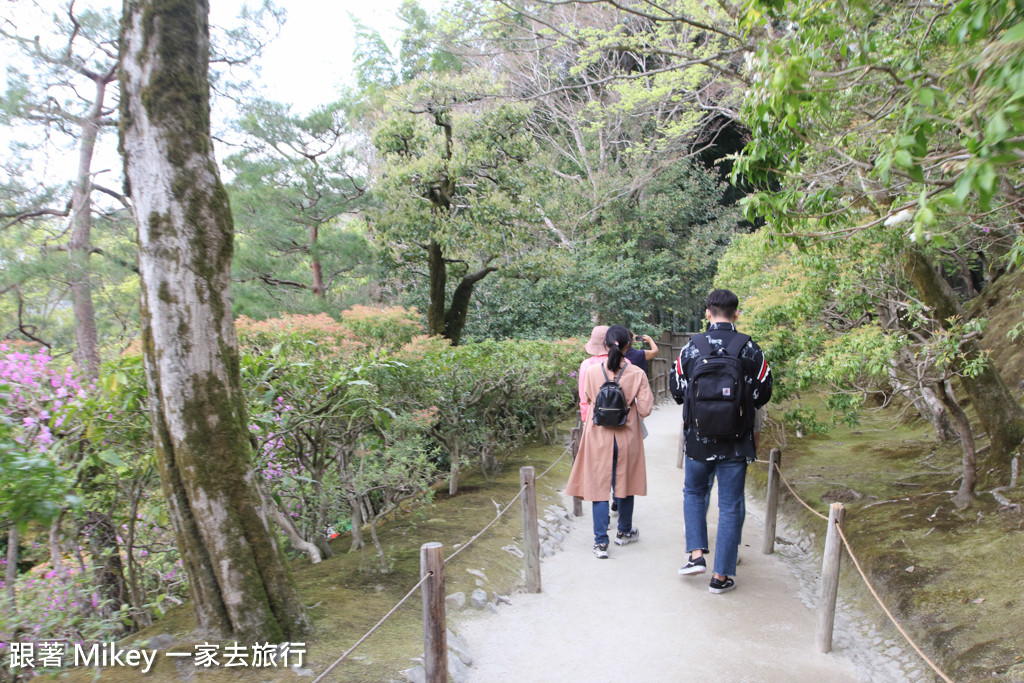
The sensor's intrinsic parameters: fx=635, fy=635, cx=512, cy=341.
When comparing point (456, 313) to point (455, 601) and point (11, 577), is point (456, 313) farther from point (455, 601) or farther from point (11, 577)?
point (11, 577)

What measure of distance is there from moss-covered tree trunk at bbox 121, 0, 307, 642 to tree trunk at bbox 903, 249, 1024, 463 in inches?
210

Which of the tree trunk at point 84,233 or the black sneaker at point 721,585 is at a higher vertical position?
the tree trunk at point 84,233

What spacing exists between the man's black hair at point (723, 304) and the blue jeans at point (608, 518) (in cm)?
141

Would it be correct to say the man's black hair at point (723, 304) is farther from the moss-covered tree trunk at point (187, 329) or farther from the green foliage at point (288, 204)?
the green foliage at point (288, 204)

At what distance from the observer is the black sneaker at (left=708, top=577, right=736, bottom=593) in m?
4.45

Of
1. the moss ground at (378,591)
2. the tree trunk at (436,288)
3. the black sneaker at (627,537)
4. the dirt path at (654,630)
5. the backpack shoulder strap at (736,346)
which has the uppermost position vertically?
the tree trunk at (436,288)

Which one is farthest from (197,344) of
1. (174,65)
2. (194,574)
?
(174,65)

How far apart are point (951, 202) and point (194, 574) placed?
11.5 feet

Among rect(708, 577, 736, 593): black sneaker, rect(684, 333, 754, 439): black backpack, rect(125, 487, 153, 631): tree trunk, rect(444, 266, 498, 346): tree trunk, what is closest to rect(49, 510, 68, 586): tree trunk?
rect(125, 487, 153, 631): tree trunk

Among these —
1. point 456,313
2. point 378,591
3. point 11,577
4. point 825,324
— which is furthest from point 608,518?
point 456,313

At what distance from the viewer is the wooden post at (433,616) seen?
116 inches

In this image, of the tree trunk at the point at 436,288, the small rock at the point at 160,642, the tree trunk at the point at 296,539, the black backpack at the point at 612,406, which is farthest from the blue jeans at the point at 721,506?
the tree trunk at the point at 436,288

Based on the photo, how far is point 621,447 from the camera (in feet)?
16.7

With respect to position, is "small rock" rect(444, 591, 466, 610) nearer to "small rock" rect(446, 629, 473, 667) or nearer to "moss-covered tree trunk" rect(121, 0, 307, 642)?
"small rock" rect(446, 629, 473, 667)
